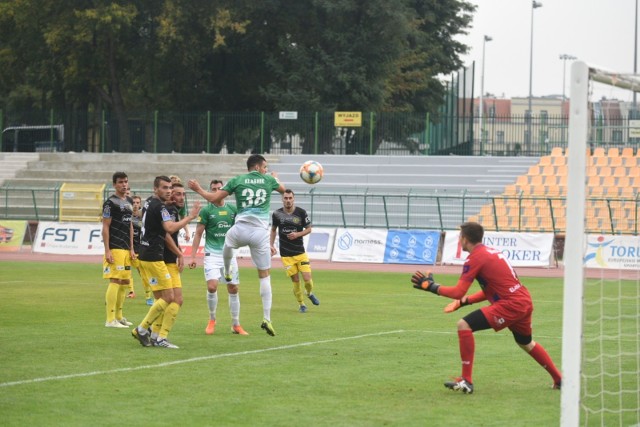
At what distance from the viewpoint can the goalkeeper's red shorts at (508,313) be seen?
1098cm

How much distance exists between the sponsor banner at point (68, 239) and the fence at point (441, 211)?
4.18m

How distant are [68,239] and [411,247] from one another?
39.2 ft

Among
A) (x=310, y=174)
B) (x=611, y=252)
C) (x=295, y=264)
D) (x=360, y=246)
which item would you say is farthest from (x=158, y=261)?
(x=360, y=246)

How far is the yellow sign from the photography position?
47.4 metres

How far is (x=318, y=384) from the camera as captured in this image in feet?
37.0

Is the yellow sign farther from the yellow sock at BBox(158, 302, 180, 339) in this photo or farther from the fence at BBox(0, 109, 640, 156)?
the yellow sock at BBox(158, 302, 180, 339)

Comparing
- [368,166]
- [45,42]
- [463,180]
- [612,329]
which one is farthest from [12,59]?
[612,329]

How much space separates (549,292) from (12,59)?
123 ft

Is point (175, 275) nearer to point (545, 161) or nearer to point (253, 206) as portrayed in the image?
point (253, 206)

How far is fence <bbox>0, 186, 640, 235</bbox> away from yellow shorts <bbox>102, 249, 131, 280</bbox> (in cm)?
2083

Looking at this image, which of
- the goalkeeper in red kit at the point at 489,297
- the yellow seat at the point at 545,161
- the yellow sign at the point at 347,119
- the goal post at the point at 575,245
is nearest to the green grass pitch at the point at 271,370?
the goalkeeper in red kit at the point at 489,297

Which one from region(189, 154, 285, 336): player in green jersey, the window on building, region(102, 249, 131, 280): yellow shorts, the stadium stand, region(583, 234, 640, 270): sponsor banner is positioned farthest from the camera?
the stadium stand

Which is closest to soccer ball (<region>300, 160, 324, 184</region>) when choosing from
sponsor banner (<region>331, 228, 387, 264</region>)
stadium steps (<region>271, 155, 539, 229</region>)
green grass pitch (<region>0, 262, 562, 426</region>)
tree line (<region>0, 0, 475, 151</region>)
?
green grass pitch (<region>0, 262, 562, 426</region>)

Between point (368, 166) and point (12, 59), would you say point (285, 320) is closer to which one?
point (368, 166)
